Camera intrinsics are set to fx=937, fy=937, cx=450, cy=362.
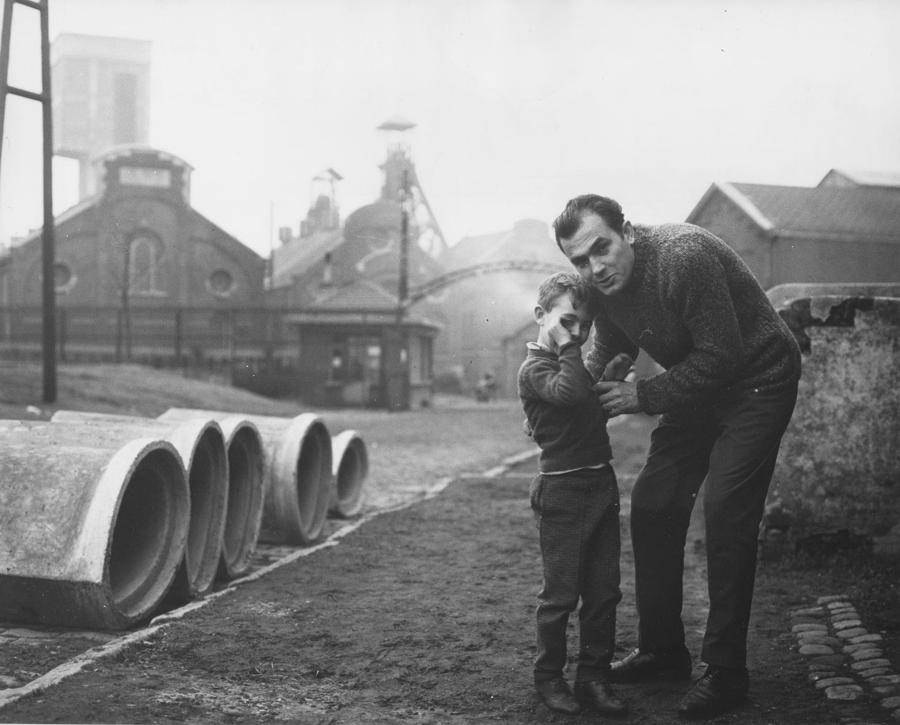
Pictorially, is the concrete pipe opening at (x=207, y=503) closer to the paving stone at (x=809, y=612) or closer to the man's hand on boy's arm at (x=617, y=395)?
the man's hand on boy's arm at (x=617, y=395)

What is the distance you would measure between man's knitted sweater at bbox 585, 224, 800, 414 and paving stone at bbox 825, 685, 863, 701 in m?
1.00

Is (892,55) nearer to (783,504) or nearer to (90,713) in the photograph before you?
(783,504)

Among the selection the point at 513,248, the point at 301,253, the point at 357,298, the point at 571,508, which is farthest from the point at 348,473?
the point at 301,253

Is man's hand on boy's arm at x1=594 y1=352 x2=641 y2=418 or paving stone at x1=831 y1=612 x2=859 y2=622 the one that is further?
paving stone at x1=831 y1=612 x2=859 y2=622

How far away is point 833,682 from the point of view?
3.11m

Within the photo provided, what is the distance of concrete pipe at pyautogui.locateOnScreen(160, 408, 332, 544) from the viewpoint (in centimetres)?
568

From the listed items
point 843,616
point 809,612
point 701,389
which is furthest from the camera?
point 809,612

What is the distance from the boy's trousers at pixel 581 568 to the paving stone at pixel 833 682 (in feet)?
2.48

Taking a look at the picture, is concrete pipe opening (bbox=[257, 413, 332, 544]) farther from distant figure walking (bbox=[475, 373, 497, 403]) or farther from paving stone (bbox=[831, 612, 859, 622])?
distant figure walking (bbox=[475, 373, 497, 403])

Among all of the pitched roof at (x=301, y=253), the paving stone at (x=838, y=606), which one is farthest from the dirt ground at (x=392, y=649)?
the pitched roof at (x=301, y=253)

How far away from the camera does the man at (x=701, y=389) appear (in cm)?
289

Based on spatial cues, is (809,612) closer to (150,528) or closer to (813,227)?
(813,227)

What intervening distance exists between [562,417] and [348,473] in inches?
185

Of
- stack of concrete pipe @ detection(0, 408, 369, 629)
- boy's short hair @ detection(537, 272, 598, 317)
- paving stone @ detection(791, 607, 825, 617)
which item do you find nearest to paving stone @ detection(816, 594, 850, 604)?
paving stone @ detection(791, 607, 825, 617)
